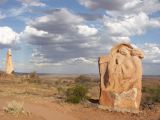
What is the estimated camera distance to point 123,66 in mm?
21281

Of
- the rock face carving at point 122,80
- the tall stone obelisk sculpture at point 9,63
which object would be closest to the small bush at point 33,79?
the tall stone obelisk sculpture at point 9,63

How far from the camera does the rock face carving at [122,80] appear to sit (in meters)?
20.8

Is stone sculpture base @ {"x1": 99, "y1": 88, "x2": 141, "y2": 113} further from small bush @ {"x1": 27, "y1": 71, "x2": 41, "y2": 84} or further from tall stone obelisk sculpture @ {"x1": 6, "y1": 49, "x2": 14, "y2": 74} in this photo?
tall stone obelisk sculpture @ {"x1": 6, "y1": 49, "x2": 14, "y2": 74}

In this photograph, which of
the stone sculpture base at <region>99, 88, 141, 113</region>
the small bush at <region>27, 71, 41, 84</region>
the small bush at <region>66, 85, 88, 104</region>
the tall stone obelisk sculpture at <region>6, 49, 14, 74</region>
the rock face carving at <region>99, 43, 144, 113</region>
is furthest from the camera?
the tall stone obelisk sculpture at <region>6, 49, 14, 74</region>

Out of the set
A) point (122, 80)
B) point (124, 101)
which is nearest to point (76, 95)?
point (122, 80)

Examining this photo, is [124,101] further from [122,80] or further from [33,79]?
[33,79]

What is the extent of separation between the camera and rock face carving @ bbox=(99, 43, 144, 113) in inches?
818

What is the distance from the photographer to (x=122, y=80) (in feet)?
69.7

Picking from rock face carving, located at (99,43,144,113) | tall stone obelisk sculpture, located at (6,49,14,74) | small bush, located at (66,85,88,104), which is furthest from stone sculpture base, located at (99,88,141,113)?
tall stone obelisk sculpture, located at (6,49,14,74)

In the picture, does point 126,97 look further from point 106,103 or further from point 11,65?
point 11,65

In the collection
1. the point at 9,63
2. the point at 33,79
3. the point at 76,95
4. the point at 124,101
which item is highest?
the point at 9,63

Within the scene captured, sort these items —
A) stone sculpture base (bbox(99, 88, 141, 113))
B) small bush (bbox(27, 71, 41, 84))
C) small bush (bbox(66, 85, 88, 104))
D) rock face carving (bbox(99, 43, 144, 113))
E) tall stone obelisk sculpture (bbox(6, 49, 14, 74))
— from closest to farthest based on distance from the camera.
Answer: stone sculpture base (bbox(99, 88, 141, 113))
rock face carving (bbox(99, 43, 144, 113))
small bush (bbox(66, 85, 88, 104))
small bush (bbox(27, 71, 41, 84))
tall stone obelisk sculpture (bbox(6, 49, 14, 74))

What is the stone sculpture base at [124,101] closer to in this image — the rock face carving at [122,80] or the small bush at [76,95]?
the rock face carving at [122,80]

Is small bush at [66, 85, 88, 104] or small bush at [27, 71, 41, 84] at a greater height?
small bush at [27, 71, 41, 84]
